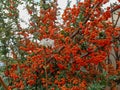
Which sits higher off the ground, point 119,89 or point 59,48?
point 59,48

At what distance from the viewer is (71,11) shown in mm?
5969

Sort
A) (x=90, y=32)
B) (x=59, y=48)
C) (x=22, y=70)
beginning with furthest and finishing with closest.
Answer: (x=22, y=70)
(x=59, y=48)
(x=90, y=32)

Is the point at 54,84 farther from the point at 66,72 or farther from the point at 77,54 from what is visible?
the point at 77,54

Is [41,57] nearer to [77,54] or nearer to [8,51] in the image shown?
[77,54]

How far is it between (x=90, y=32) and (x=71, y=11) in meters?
0.71

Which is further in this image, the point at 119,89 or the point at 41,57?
the point at 119,89

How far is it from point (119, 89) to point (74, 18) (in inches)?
129

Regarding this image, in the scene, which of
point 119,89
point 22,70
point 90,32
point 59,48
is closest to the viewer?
point 90,32

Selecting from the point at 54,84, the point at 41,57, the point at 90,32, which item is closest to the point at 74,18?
the point at 90,32

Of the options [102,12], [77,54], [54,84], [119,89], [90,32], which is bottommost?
[119,89]

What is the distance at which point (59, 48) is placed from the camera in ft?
19.5

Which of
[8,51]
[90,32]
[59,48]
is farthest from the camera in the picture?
[8,51]

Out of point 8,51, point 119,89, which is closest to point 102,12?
point 8,51

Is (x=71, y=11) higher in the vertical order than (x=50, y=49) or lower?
higher
